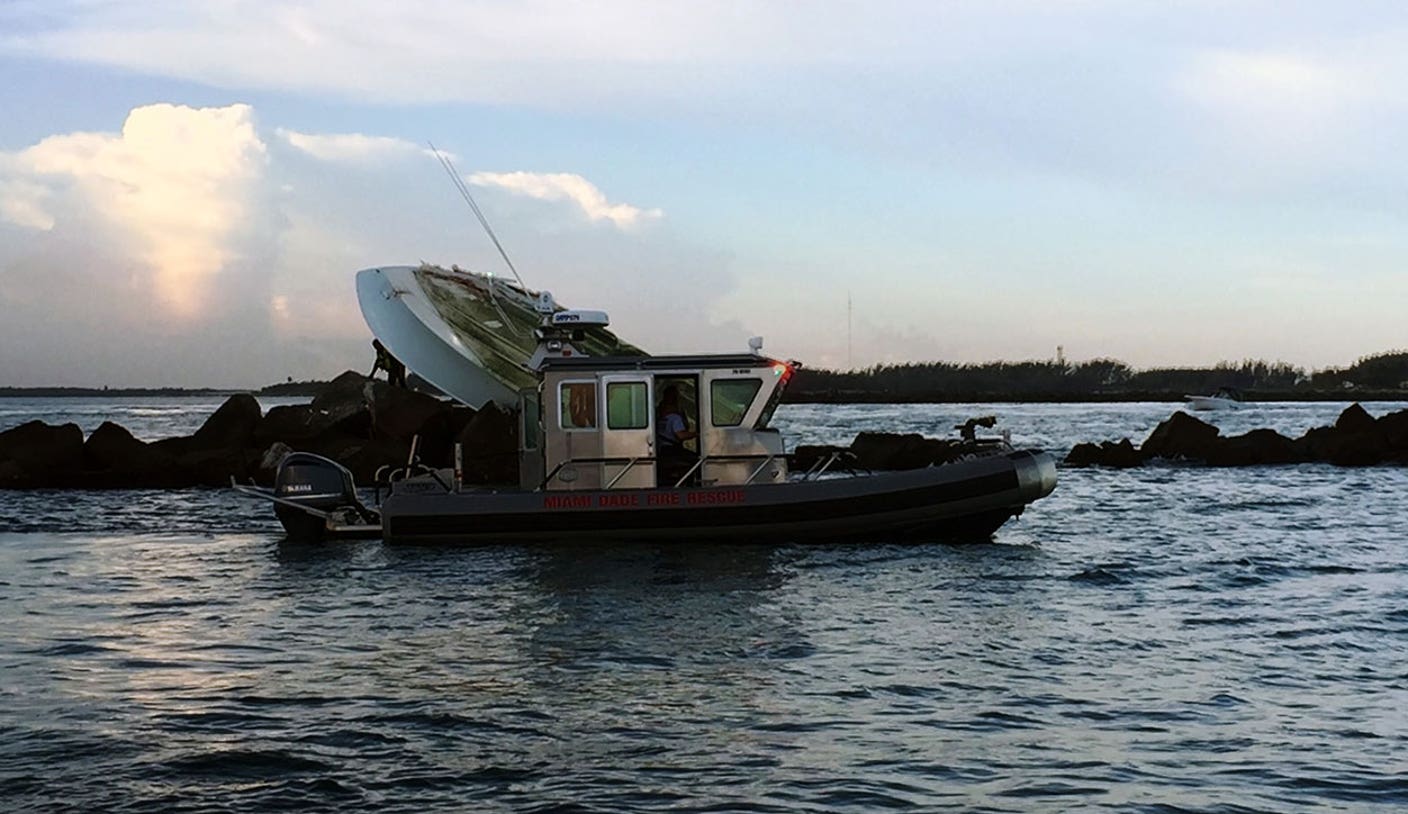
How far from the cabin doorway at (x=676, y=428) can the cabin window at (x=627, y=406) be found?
172mm

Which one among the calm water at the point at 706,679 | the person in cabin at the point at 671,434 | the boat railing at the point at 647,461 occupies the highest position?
the person in cabin at the point at 671,434

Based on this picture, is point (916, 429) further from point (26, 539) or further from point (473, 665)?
point (473, 665)

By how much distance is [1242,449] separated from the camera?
44125 mm

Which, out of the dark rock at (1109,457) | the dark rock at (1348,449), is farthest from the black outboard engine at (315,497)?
the dark rock at (1348,449)

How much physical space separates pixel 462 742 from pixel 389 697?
142 cm

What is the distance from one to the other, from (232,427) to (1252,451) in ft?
91.3

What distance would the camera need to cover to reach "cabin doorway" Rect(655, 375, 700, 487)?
61.1ft

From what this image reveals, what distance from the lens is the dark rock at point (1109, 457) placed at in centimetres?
4269

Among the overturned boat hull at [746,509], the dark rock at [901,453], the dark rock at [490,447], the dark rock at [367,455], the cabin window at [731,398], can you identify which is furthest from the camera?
the dark rock at [901,453]

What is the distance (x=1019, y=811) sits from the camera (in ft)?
24.0

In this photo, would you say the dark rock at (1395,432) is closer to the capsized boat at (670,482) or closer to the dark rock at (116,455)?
the capsized boat at (670,482)

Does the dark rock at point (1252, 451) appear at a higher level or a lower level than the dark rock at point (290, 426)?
lower

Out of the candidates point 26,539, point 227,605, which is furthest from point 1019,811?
point 26,539

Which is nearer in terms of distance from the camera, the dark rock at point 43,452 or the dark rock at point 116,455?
the dark rock at point 43,452
